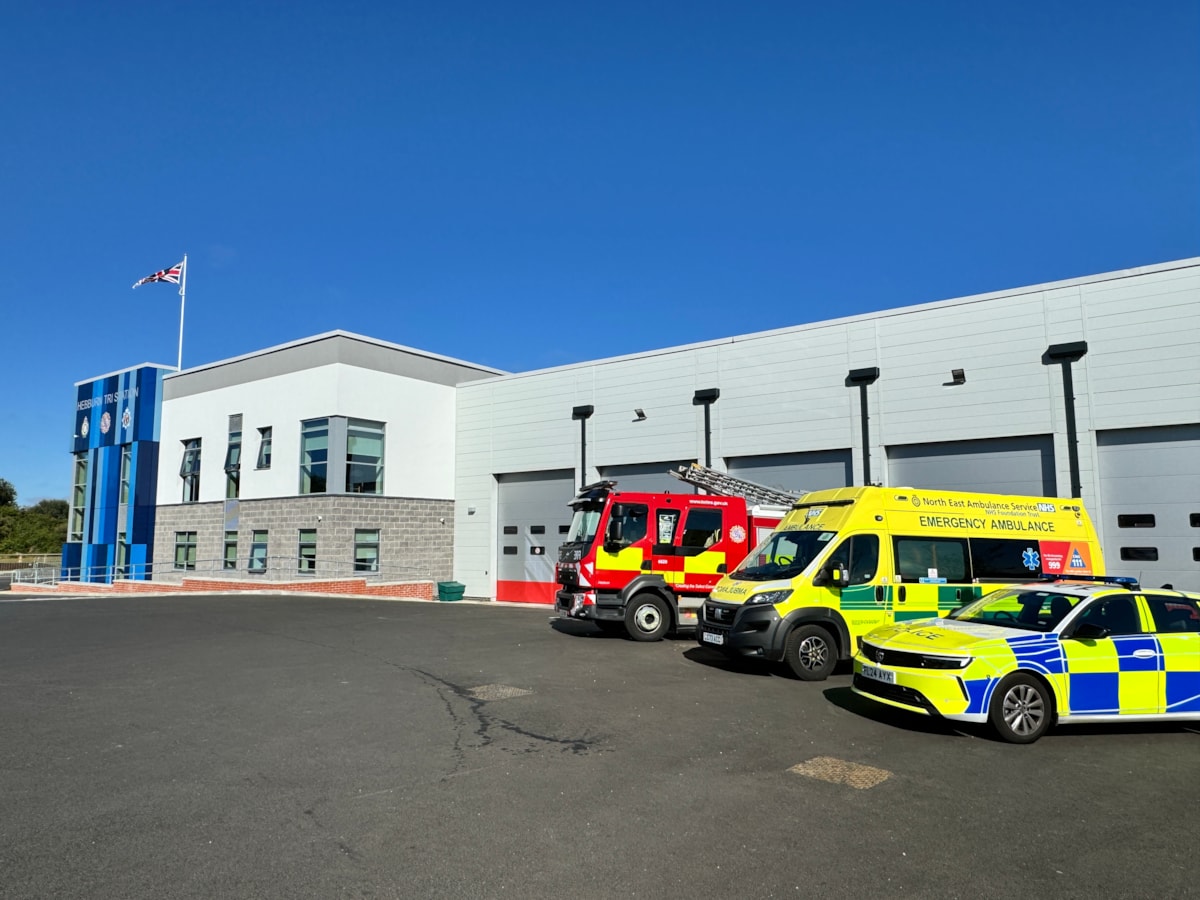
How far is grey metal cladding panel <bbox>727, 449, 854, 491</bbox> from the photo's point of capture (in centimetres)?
2222

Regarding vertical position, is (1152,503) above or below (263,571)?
above

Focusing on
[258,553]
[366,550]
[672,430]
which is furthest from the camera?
[258,553]

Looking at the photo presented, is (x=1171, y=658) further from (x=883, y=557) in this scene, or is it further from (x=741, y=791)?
(x=741, y=791)

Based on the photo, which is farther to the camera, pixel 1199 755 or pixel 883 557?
pixel 883 557

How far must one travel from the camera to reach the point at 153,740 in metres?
7.14

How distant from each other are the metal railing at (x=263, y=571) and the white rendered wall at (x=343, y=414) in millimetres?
2536

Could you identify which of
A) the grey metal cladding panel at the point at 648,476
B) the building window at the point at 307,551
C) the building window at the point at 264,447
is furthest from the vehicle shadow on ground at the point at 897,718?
the building window at the point at 264,447

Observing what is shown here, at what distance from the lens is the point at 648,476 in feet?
86.0

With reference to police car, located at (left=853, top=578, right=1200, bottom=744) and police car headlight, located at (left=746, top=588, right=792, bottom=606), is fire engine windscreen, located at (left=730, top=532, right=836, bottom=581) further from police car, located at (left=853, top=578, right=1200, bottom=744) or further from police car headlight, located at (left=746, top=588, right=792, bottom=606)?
police car, located at (left=853, top=578, right=1200, bottom=744)

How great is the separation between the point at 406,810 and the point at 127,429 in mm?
38276

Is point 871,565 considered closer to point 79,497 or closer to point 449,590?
point 449,590

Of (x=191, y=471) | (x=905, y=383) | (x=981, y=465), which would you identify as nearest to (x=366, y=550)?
(x=191, y=471)

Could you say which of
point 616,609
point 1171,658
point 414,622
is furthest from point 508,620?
point 1171,658

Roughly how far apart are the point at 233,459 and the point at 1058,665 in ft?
104
